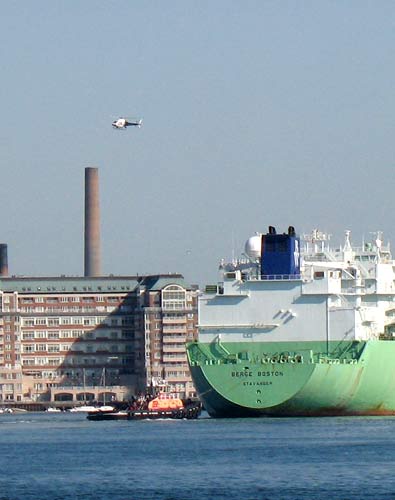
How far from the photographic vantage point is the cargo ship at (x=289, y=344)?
96188mm

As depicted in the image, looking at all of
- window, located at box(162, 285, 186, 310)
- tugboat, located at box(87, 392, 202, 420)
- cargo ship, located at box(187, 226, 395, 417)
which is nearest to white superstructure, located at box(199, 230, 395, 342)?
cargo ship, located at box(187, 226, 395, 417)

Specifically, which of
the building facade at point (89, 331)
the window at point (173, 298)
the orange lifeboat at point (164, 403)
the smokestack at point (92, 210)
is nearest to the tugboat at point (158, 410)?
the orange lifeboat at point (164, 403)

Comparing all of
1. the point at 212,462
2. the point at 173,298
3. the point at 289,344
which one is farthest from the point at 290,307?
the point at 173,298

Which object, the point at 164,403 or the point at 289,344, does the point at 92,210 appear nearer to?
the point at 164,403

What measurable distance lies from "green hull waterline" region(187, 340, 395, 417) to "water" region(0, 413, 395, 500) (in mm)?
988

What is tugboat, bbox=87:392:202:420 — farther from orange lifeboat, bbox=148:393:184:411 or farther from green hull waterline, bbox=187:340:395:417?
green hull waterline, bbox=187:340:395:417

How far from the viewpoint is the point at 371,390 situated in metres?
99.8

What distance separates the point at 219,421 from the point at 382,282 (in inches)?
543

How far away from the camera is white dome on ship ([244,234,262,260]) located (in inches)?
4277

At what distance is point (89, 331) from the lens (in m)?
198

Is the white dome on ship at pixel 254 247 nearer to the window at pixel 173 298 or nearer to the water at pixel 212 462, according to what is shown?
the water at pixel 212 462

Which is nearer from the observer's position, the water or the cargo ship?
the water

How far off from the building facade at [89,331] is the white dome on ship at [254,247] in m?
85.3

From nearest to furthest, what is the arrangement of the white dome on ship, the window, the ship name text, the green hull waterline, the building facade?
1. the ship name text
2. the green hull waterline
3. the white dome on ship
4. the window
5. the building facade
